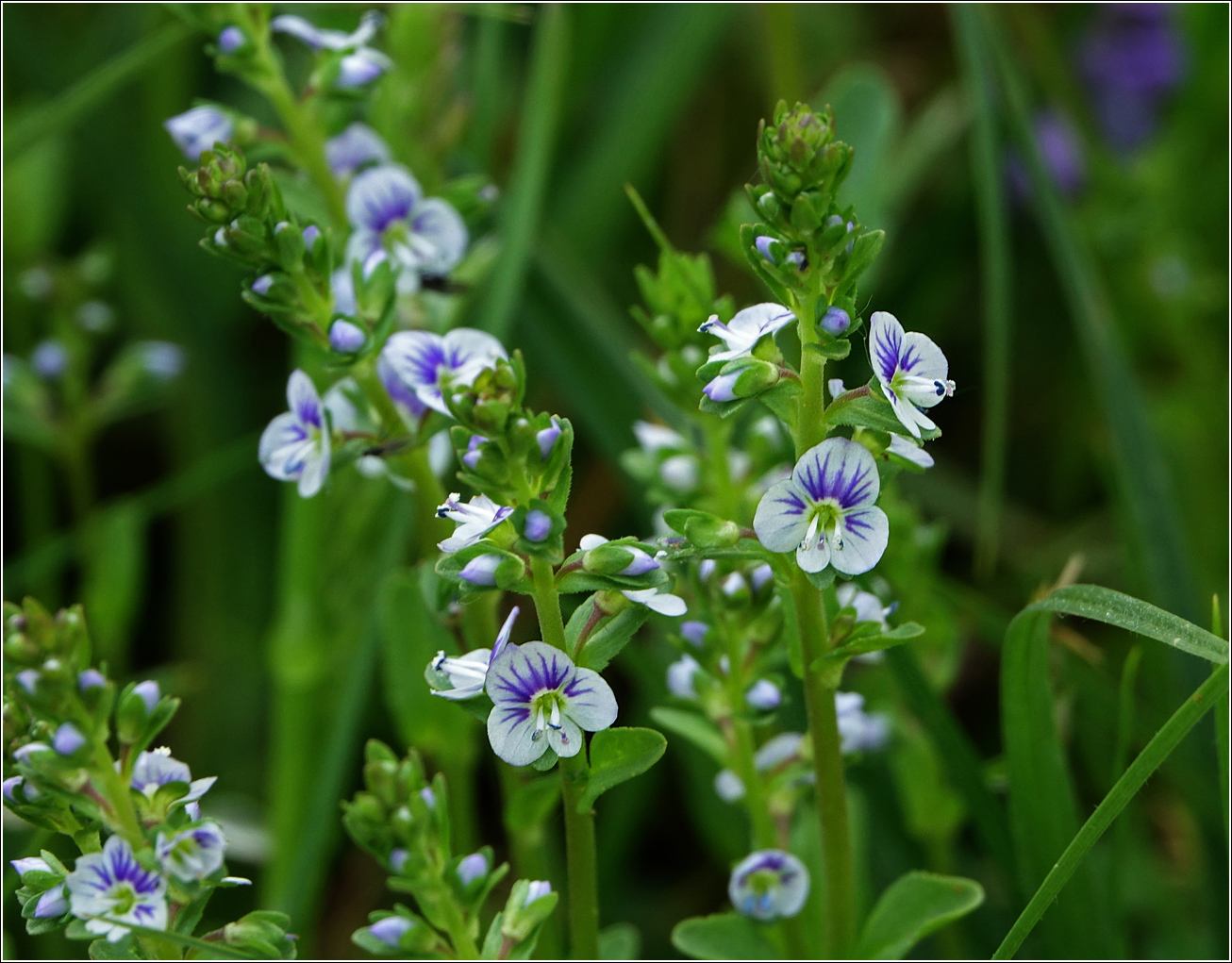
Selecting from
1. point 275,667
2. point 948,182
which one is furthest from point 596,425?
point 948,182

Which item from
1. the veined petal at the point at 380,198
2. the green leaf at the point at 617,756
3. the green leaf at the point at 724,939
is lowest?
the green leaf at the point at 724,939

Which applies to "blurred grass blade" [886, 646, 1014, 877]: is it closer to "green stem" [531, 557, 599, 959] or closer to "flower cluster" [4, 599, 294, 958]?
"green stem" [531, 557, 599, 959]

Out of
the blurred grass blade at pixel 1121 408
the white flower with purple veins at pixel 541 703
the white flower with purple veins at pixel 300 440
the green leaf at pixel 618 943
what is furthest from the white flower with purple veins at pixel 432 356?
the blurred grass blade at pixel 1121 408

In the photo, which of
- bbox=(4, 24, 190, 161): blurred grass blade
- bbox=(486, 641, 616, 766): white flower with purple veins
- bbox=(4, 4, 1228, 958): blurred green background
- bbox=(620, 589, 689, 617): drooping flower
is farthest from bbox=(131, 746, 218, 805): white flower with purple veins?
bbox=(4, 24, 190, 161): blurred grass blade

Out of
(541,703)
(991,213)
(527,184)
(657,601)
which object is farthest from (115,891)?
(991,213)

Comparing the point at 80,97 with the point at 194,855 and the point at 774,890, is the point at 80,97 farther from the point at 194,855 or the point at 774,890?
the point at 774,890

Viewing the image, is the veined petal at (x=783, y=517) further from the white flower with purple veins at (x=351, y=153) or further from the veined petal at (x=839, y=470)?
the white flower with purple veins at (x=351, y=153)

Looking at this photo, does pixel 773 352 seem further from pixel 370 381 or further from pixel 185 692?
pixel 185 692
